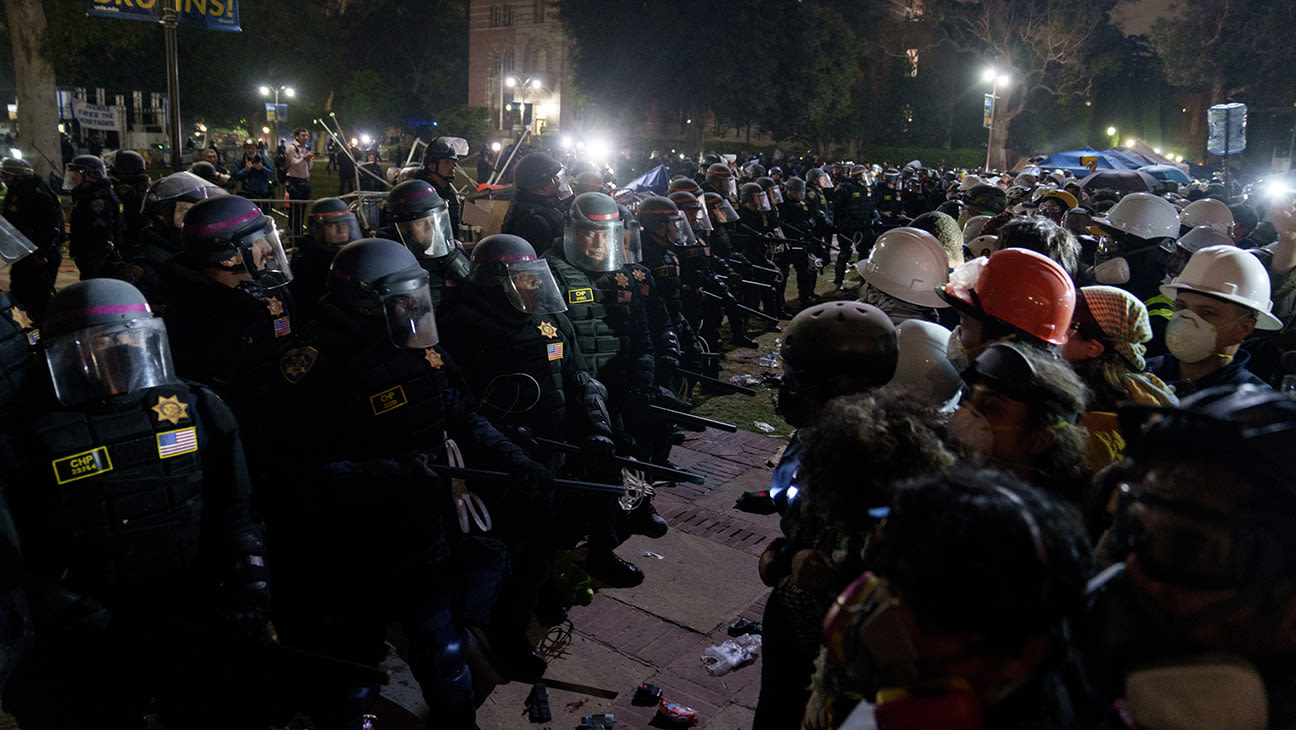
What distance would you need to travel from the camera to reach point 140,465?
3295mm

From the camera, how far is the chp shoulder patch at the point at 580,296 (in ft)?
20.2

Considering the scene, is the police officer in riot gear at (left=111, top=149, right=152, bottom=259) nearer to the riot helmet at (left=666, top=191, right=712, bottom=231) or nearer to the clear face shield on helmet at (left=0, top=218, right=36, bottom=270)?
the clear face shield on helmet at (left=0, top=218, right=36, bottom=270)

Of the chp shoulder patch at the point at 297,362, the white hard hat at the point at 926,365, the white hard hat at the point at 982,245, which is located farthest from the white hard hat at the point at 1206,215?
the chp shoulder patch at the point at 297,362

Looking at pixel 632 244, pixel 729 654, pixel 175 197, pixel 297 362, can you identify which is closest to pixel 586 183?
pixel 632 244

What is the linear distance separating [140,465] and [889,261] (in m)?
4.09

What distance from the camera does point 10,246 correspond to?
564 cm

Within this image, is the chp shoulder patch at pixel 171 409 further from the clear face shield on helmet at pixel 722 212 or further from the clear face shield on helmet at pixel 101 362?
the clear face shield on helmet at pixel 722 212

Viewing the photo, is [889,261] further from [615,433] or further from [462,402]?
[462,402]

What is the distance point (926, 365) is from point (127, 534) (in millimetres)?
3079

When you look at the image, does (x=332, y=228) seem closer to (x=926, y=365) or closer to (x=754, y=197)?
(x=926, y=365)

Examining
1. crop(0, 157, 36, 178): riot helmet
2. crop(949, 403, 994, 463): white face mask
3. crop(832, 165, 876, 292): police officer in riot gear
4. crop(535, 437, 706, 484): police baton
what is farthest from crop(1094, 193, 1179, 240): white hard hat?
crop(0, 157, 36, 178): riot helmet

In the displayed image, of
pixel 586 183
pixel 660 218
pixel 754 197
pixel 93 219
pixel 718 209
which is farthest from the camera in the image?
pixel 754 197

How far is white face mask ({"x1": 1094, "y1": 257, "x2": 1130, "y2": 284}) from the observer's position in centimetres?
629

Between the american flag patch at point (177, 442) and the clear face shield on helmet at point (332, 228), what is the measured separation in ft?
13.0
